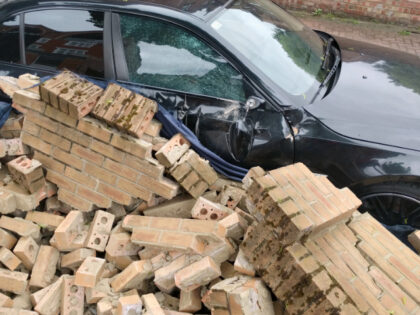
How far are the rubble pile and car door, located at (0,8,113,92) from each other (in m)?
0.28

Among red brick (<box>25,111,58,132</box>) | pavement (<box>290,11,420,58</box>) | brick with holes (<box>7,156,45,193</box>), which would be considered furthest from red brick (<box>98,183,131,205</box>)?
pavement (<box>290,11,420,58</box>)

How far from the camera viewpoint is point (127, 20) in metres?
3.28

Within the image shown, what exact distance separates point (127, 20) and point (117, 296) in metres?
2.11

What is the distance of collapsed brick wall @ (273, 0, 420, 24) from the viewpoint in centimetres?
791

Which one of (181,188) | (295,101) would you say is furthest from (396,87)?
(181,188)

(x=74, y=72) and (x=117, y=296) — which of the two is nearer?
(x=117, y=296)

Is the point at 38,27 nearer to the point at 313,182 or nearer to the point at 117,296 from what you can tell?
the point at 117,296

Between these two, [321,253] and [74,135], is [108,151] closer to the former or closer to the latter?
[74,135]

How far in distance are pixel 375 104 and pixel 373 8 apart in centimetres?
579

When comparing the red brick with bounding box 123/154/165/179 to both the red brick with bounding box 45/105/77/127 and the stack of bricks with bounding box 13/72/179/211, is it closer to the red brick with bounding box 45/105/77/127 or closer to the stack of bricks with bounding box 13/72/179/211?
the stack of bricks with bounding box 13/72/179/211

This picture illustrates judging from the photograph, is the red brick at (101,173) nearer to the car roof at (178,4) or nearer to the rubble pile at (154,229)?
the rubble pile at (154,229)

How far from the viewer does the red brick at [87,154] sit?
3150mm

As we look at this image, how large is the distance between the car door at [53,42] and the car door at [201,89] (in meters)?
0.18

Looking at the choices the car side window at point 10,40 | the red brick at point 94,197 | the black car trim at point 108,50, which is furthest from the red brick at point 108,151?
the car side window at point 10,40
